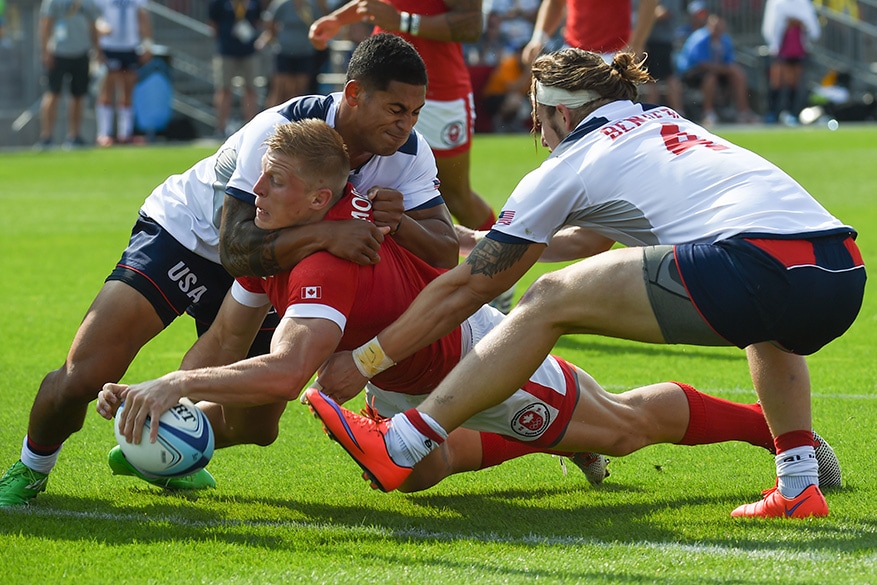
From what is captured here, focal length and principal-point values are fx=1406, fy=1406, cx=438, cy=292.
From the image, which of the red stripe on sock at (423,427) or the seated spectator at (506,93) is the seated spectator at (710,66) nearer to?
the seated spectator at (506,93)

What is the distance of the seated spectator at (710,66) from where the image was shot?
28000 mm

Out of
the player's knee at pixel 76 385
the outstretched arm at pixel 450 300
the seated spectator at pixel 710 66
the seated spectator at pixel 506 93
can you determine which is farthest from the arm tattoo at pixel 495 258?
the seated spectator at pixel 710 66

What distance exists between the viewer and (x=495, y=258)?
4.71 m

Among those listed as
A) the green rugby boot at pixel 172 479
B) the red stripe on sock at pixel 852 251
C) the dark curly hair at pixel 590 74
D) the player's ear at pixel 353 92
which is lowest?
the green rugby boot at pixel 172 479

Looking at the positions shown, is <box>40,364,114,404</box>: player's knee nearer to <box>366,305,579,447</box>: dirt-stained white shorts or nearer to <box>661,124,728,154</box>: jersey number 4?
<box>366,305,579,447</box>: dirt-stained white shorts

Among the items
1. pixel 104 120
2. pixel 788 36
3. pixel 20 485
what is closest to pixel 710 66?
pixel 788 36

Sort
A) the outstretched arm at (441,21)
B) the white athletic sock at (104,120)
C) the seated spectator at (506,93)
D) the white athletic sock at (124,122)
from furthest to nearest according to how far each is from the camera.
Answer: the seated spectator at (506,93)
the white athletic sock at (104,120)
the white athletic sock at (124,122)
the outstretched arm at (441,21)

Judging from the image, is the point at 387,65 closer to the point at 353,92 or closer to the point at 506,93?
the point at 353,92

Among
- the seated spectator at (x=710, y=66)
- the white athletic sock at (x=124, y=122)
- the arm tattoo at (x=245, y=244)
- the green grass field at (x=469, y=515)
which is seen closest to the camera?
the green grass field at (x=469, y=515)

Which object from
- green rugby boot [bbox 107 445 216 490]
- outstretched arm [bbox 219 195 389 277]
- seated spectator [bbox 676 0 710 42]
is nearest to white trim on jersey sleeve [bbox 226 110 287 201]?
outstretched arm [bbox 219 195 389 277]

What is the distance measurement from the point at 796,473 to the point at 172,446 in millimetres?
2087

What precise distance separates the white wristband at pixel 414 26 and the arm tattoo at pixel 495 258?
404 centimetres

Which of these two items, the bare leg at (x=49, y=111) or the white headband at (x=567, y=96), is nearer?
the white headband at (x=567, y=96)

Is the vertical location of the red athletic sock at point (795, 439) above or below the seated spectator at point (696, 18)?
above
